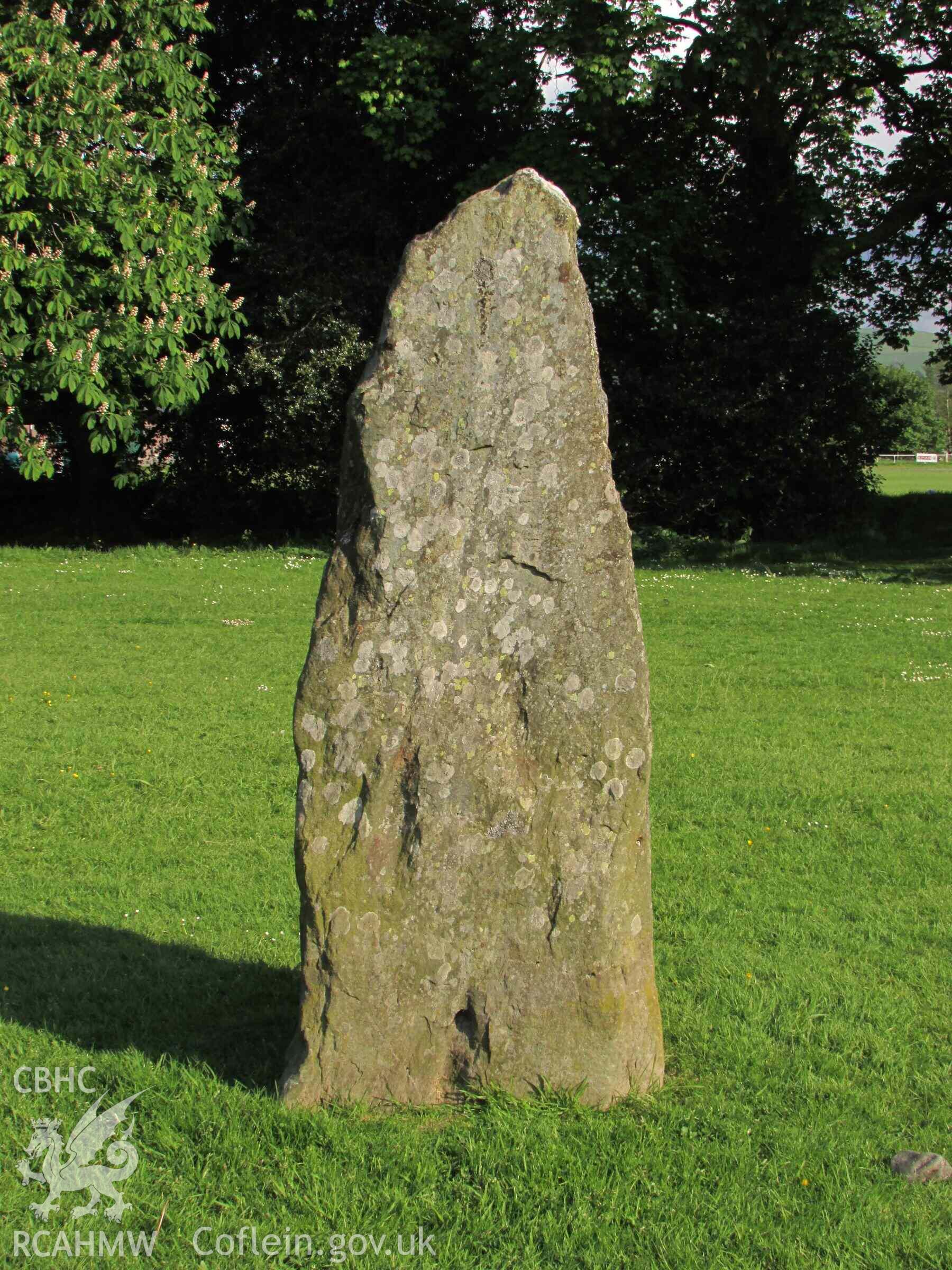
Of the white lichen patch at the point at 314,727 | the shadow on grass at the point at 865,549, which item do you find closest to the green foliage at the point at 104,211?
the shadow on grass at the point at 865,549

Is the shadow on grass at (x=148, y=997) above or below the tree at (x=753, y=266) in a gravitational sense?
below

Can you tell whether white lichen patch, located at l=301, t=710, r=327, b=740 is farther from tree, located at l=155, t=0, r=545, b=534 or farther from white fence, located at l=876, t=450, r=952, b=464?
white fence, located at l=876, t=450, r=952, b=464

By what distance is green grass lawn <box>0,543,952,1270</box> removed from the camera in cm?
393

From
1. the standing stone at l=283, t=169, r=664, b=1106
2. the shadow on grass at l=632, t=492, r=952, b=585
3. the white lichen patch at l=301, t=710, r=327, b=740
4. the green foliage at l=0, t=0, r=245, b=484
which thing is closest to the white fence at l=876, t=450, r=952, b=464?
the shadow on grass at l=632, t=492, r=952, b=585

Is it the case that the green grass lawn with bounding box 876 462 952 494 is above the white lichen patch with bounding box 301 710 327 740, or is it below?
above

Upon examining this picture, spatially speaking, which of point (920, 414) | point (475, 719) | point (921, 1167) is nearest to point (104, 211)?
point (475, 719)

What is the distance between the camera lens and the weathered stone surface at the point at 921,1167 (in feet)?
13.6

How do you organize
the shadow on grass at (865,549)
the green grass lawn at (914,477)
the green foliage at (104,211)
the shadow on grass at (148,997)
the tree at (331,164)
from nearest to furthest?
the shadow on grass at (148,997), the green foliage at (104,211), the shadow on grass at (865,549), the tree at (331,164), the green grass lawn at (914,477)

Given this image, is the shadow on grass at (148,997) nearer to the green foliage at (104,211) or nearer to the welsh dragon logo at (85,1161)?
the welsh dragon logo at (85,1161)

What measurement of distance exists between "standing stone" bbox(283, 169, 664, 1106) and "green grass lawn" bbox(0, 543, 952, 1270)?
1.11 ft

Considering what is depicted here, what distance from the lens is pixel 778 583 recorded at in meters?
21.5

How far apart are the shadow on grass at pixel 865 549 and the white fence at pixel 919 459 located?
80735 mm

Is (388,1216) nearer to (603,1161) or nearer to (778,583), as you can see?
(603,1161)

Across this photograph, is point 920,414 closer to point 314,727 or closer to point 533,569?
point 533,569
